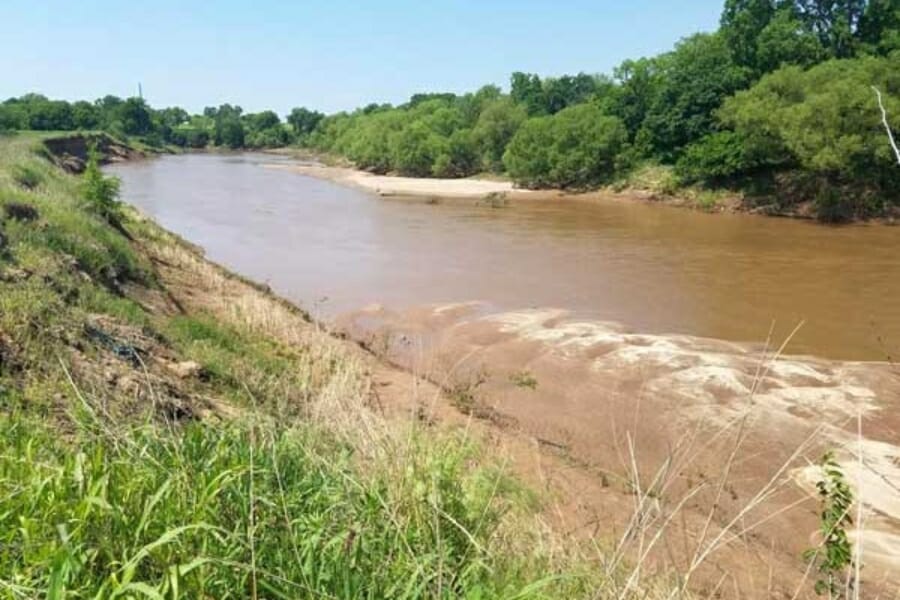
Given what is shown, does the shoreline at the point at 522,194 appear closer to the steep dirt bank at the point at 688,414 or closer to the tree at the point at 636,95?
the tree at the point at 636,95

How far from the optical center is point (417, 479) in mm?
3514

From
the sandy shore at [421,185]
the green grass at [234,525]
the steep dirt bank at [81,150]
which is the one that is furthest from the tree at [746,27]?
the green grass at [234,525]

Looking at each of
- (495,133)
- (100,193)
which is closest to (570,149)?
(495,133)

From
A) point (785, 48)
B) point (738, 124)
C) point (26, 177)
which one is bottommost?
point (26, 177)

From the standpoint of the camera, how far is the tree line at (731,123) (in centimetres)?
3356

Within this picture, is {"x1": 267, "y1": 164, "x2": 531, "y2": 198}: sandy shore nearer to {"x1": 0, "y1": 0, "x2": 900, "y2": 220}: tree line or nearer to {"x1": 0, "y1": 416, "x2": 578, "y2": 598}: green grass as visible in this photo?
{"x1": 0, "y1": 0, "x2": 900, "y2": 220}: tree line

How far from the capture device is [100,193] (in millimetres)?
18094

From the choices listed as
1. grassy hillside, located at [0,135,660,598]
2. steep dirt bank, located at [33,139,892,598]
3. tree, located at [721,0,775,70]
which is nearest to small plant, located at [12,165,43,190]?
steep dirt bank, located at [33,139,892,598]

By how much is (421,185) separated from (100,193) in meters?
41.6

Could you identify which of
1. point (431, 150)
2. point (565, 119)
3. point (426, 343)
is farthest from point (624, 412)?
point (431, 150)

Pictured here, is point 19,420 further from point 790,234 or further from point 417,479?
point 790,234

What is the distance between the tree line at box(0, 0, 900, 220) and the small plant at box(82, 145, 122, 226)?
2919 cm

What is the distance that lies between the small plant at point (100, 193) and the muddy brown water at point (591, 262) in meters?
Answer: 5.03

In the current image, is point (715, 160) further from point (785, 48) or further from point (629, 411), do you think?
point (629, 411)
